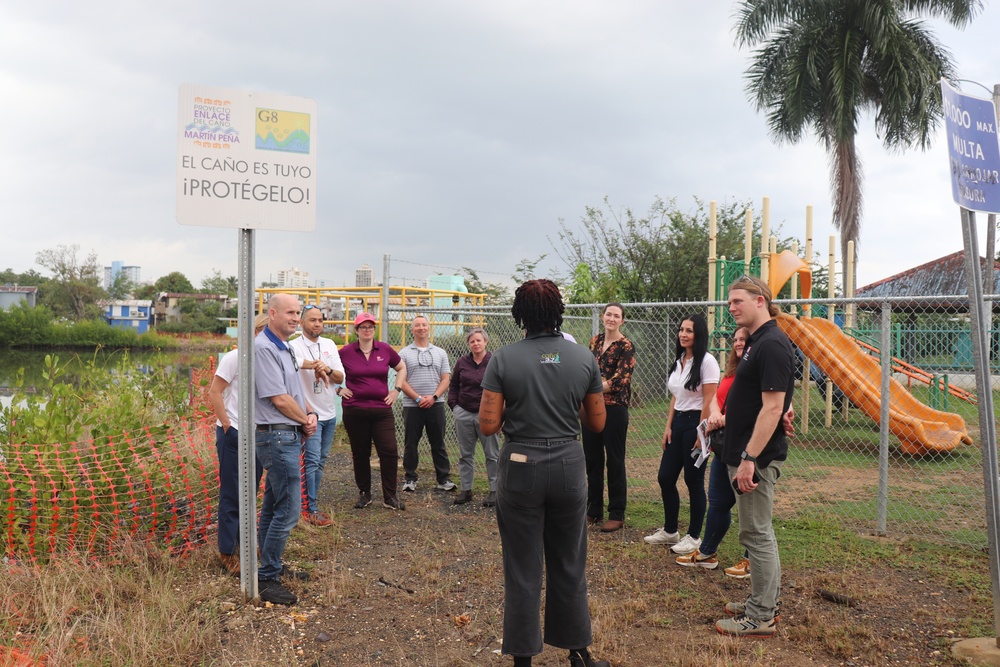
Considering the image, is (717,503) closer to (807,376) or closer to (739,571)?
(739,571)

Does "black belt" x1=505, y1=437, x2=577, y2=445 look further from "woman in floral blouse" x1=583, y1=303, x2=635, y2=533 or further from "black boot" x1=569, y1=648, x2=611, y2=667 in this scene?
"woman in floral blouse" x1=583, y1=303, x2=635, y2=533

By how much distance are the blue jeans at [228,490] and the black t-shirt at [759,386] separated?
3.01 meters

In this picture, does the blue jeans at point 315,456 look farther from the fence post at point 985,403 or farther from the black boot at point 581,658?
the fence post at point 985,403

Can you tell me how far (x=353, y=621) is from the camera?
4320 millimetres

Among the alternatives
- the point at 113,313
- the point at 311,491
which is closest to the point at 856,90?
the point at 311,491

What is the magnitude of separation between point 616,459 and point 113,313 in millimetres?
84049

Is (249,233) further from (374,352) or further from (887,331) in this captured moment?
(887,331)

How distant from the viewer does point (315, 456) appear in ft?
19.7

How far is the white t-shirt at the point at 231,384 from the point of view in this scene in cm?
478

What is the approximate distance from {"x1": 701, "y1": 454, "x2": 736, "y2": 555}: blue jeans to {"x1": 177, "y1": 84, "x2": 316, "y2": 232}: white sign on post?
3101mm

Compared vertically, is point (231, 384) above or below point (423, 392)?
above

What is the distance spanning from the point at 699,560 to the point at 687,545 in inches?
10.1

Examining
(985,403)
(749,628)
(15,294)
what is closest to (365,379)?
(749,628)

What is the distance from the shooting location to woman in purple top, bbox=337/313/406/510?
269 inches
